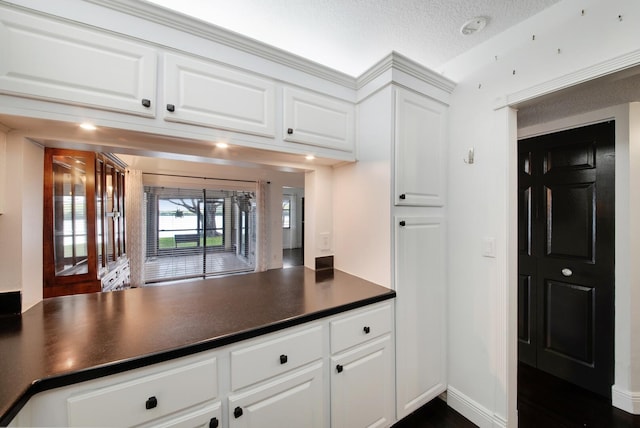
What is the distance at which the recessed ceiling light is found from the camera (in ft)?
4.65

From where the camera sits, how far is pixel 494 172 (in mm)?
1519

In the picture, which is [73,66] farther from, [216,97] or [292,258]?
[292,258]

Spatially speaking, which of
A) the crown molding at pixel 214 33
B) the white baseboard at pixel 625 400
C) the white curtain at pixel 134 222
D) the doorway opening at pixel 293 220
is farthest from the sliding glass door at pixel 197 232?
the white baseboard at pixel 625 400

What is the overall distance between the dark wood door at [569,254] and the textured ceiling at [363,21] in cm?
111

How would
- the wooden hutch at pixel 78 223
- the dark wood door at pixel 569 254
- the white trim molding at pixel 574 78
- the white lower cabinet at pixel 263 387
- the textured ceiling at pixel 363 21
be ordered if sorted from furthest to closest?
the wooden hutch at pixel 78 223 → the dark wood door at pixel 569 254 → the textured ceiling at pixel 363 21 → the white trim molding at pixel 574 78 → the white lower cabinet at pixel 263 387

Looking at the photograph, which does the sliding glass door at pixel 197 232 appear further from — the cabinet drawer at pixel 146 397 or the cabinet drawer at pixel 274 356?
the cabinet drawer at pixel 146 397

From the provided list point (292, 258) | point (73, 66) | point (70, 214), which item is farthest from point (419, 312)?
point (292, 258)

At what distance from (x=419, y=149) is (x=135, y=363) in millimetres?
1734

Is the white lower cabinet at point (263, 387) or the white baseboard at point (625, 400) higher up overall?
the white lower cabinet at point (263, 387)

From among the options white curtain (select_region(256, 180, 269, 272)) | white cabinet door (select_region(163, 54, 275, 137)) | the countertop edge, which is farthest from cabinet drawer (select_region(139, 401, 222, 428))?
white curtain (select_region(256, 180, 269, 272))

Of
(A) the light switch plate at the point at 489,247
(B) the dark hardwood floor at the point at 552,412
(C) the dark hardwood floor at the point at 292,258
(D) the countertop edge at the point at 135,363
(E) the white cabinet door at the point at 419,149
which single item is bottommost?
(C) the dark hardwood floor at the point at 292,258

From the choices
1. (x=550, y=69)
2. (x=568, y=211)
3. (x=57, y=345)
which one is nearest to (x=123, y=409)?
(x=57, y=345)

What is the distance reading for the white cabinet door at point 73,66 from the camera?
927 millimetres

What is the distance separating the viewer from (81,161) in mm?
2336
